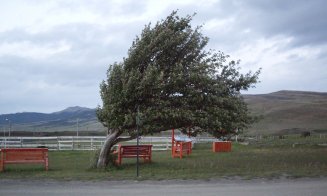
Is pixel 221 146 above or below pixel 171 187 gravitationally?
above

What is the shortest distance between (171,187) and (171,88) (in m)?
7.14

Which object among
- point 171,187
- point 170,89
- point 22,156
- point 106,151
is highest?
point 170,89

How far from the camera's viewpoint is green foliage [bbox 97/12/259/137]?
2105 cm

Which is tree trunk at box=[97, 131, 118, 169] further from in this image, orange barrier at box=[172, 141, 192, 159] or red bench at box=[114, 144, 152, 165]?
orange barrier at box=[172, 141, 192, 159]

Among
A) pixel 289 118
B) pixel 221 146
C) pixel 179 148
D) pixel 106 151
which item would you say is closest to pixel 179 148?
pixel 179 148

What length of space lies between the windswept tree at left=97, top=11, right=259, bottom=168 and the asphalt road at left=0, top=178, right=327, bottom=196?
16.7 ft

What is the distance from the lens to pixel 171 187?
15.1 meters

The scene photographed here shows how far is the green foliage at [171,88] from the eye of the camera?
69.1 ft

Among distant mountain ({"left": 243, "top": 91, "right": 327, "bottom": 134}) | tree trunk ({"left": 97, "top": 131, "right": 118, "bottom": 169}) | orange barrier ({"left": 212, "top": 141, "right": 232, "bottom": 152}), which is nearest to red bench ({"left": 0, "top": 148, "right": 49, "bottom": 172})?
tree trunk ({"left": 97, "top": 131, "right": 118, "bottom": 169})

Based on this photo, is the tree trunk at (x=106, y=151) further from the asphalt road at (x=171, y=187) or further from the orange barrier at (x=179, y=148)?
the orange barrier at (x=179, y=148)

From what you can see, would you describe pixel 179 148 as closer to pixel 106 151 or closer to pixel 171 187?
pixel 106 151

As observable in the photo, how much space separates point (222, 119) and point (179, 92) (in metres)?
2.32

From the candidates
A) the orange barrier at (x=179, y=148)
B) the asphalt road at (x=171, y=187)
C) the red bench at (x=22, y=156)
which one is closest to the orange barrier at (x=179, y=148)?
the orange barrier at (x=179, y=148)

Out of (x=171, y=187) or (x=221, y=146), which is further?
(x=221, y=146)
